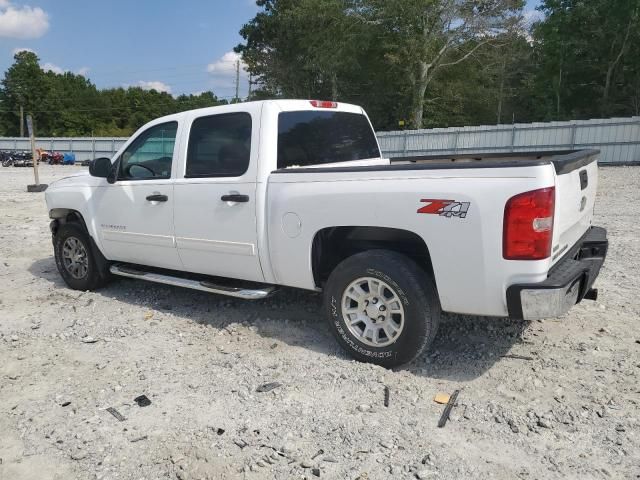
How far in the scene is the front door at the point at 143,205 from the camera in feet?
16.3

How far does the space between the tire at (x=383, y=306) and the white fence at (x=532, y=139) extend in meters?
18.0

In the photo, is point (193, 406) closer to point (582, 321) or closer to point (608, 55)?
point (582, 321)

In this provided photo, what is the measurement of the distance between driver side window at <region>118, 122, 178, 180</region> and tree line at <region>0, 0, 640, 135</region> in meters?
29.5

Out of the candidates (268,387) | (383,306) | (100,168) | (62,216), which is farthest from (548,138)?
(268,387)

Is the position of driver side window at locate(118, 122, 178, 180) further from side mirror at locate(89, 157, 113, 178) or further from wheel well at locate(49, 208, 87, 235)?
wheel well at locate(49, 208, 87, 235)

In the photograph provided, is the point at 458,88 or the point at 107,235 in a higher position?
the point at 458,88

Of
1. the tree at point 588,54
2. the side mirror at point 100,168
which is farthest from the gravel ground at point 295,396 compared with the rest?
the tree at point 588,54

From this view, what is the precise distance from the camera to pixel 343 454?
9.53 ft

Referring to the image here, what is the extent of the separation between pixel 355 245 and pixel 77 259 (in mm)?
3586

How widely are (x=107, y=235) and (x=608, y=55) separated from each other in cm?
3704

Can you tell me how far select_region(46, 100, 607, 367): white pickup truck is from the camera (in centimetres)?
322

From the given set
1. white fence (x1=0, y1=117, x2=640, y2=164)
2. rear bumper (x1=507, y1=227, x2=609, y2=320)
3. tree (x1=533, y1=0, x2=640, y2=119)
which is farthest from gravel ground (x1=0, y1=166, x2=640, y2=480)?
tree (x1=533, y1=0, x2=640, y2=119)

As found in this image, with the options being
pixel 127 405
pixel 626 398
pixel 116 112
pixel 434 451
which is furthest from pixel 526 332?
pixel 116 112

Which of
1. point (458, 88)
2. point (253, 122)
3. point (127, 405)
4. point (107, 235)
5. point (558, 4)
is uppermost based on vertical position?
point (558, 4)
